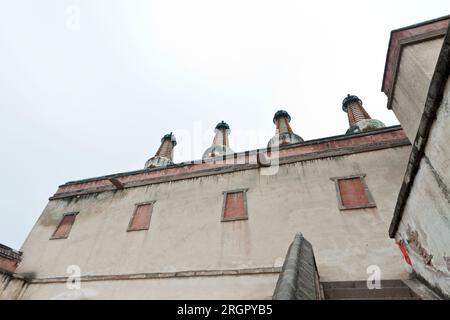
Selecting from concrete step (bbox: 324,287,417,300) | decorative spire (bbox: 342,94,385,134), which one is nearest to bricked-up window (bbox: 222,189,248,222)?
concrete step (bbox: 324,287,417,300)

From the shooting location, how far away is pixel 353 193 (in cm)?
823

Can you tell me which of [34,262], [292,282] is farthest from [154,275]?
[292,282]

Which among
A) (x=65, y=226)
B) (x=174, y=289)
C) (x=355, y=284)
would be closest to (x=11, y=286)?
(x=65, y=226)

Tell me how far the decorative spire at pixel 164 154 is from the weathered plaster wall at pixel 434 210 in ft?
45.0

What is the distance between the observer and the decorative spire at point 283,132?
51.8 ft

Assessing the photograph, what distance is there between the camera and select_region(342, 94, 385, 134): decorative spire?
13.8 m

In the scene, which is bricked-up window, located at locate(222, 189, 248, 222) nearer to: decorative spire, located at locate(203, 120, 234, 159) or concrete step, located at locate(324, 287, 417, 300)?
concrete step, located at locate(324, 287, 417, 300)

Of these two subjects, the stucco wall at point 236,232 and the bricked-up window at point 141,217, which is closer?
the stucco wall at point 236,232

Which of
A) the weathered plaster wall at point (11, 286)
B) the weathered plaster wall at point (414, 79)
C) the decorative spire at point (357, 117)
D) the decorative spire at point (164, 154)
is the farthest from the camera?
the decorative spire at point (164, 154)

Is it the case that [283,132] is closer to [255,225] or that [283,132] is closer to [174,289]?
[255,225]

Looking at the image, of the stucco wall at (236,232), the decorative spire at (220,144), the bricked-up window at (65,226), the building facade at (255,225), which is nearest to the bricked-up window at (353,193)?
the building facade at (255,225)

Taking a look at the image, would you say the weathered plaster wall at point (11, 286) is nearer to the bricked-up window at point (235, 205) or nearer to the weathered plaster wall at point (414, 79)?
the bricked-up window at point (235, 205)

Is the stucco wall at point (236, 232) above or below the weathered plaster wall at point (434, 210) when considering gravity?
above
